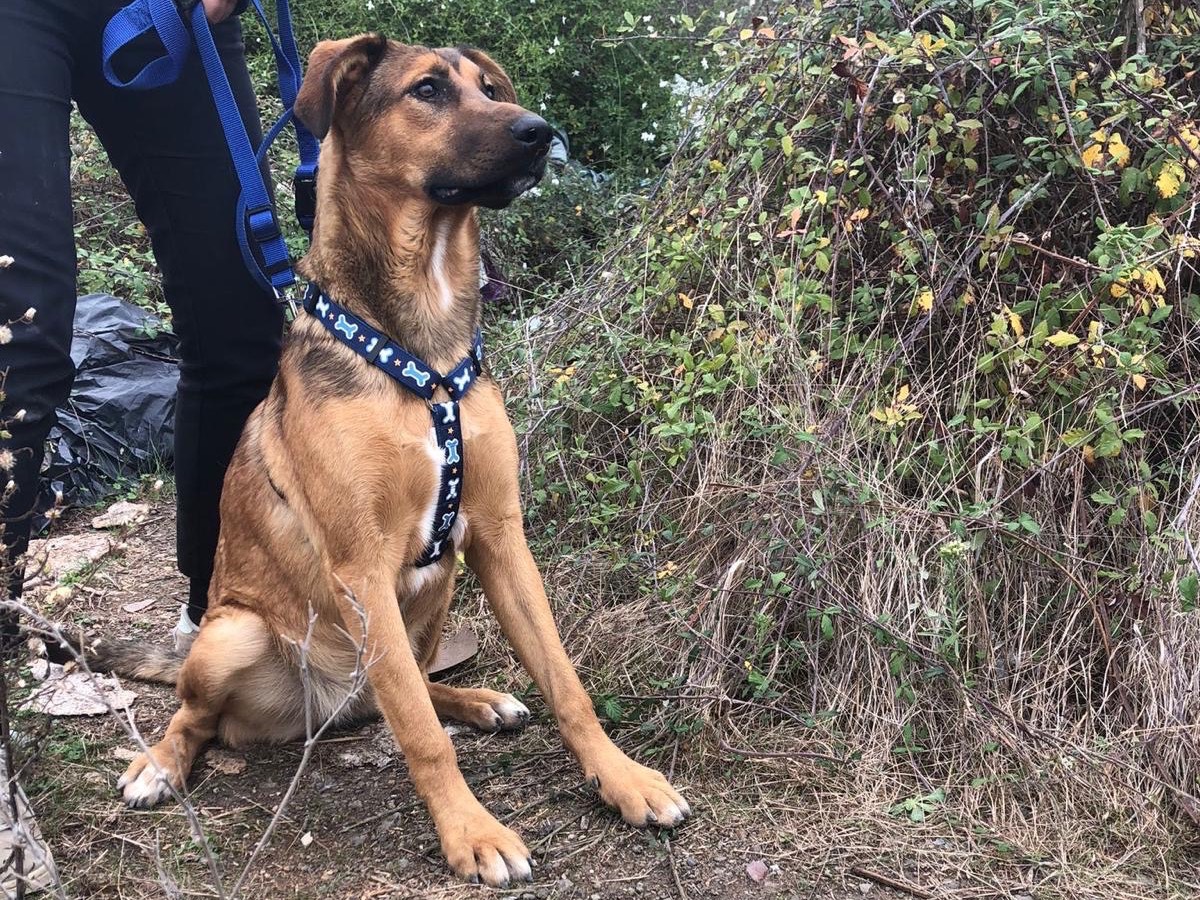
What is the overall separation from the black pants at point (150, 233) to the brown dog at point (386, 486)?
349mm

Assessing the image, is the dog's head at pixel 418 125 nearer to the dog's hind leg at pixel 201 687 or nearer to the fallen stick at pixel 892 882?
the dog's hind leg at pixel 201 687

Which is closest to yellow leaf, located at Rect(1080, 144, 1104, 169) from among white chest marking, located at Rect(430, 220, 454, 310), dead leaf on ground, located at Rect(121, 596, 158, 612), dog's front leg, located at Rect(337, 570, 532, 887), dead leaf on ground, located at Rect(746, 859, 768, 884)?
white chest marking, located at Rect(430, 220, 454, 310)

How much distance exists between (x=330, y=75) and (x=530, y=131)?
539mm

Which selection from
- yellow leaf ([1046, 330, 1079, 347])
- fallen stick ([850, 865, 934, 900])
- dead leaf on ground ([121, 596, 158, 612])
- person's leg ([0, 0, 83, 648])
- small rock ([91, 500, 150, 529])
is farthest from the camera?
small rock ([91, 500, 150, 529])

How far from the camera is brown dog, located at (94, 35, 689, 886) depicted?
8.33 feet

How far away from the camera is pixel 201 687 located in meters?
2.88

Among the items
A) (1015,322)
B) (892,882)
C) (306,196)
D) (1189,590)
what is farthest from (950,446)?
(306,196)

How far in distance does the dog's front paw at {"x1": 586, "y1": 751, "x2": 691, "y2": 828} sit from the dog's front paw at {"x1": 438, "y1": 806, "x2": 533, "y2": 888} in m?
0.27

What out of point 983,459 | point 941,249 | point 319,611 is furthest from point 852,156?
point 319,611

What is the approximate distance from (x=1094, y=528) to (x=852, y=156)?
4.50ft

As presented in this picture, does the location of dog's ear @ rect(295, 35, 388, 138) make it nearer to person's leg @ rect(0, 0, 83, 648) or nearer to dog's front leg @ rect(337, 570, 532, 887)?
person's leg @ rect(0, 0, 83, 648)

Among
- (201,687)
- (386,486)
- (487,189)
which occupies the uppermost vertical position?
(487,189)

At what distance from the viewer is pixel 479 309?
2920mm

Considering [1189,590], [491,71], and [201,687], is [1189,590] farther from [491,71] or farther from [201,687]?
[201,687]
